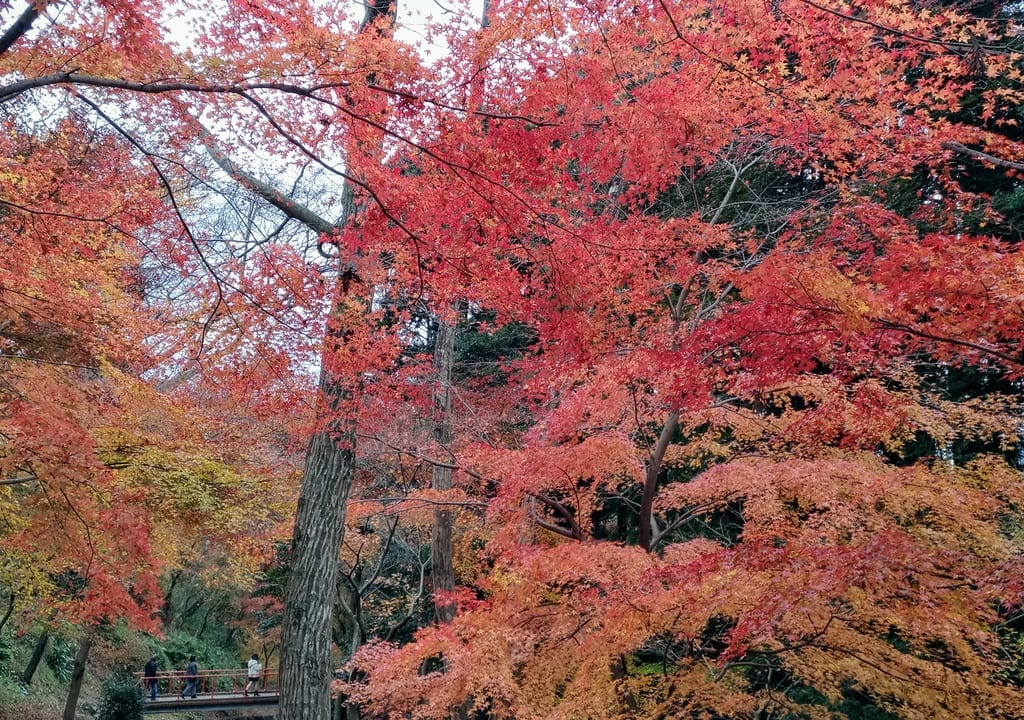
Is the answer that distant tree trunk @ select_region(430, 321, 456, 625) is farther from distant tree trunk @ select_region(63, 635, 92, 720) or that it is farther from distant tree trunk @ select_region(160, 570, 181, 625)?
distant tree trunk @ select_region(160, 570, 181, 625)

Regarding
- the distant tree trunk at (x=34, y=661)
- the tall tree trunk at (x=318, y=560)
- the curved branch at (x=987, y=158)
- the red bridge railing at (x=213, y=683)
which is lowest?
the red bridge railing at (x=213, y=683)

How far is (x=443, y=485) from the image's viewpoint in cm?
1063

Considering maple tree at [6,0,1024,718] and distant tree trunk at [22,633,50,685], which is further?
distant tree trunk at [22,633,50,685]

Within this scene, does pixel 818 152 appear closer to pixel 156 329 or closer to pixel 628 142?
pixel 628 142

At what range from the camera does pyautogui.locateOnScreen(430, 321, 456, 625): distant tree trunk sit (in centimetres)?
1031

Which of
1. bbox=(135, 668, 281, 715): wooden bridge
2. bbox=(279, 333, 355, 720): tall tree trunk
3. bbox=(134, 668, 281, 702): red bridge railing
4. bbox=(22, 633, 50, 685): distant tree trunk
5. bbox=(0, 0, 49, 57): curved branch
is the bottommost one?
bbox=(134, 668, 281, 702): red bridge railing

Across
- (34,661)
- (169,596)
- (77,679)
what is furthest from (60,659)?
(169,596)

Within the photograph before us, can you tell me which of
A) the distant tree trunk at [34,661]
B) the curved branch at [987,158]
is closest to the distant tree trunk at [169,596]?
the distant tree trunk at [34,661]

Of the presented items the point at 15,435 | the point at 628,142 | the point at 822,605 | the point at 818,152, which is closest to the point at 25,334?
the point at 15,435

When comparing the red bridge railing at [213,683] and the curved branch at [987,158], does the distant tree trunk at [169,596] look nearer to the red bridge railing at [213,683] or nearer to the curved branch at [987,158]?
the red bridge railing at [213,683]

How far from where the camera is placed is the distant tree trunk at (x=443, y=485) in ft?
33.8

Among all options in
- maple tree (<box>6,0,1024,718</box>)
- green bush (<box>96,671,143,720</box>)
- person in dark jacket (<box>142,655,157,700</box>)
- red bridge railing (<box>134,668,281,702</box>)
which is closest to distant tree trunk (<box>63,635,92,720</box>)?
green bush (<box>96,671,143,720</box>)

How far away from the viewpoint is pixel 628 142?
22.5 feet

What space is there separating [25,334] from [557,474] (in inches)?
274
